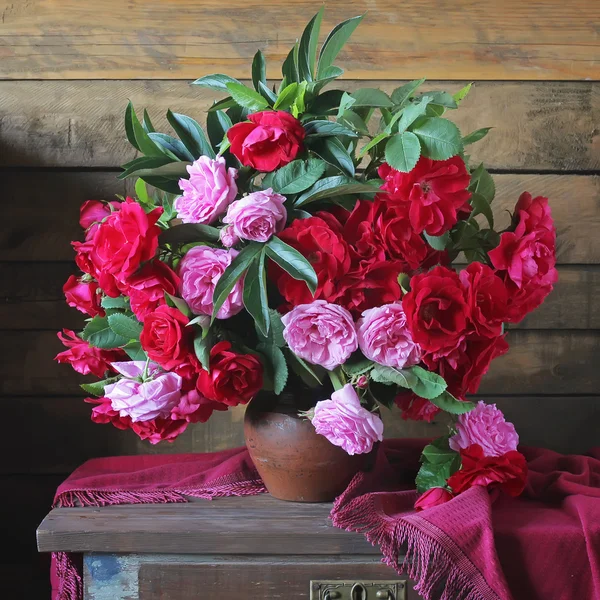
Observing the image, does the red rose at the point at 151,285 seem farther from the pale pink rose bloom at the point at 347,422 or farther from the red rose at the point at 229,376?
the pale pink rose bloom at the point at 347,422

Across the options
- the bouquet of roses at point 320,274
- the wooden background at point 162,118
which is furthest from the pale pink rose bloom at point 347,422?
the wooden background at point 162,118

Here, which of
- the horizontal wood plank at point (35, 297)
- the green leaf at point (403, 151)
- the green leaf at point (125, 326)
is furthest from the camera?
the horizontal wood plank at point (35, 297)

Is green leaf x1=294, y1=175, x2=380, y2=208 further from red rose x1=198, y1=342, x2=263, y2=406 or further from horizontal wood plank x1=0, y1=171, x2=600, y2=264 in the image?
horizontal wood plank x1=0, y1=171, x2=600, y2=264

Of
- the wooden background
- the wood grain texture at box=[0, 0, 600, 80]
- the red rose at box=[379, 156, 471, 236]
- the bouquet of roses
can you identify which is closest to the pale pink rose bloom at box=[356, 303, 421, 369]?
the bouquet of roses

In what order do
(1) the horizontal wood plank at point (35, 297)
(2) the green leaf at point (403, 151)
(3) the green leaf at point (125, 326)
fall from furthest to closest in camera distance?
(1) the horizontal wood plank at point (35, 297)
(3) the green leaf at point (125, 326)
(2) the green leaf at point (403, 151)

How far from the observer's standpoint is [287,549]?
845 mm

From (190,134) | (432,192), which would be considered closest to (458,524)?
(432,192)

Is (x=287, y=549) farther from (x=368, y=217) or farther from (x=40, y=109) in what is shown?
(x=40, y=109)

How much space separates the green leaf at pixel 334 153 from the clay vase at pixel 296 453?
11.3 inches

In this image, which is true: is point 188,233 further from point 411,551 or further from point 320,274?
point 411,551

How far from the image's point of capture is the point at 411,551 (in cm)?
82

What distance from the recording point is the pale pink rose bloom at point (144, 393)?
0.85 m

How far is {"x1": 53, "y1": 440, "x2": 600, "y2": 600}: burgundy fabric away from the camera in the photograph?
797 millimetres

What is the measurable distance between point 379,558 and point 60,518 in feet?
1.32
